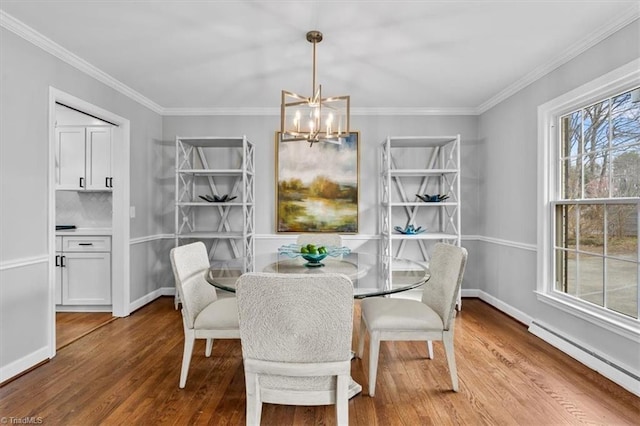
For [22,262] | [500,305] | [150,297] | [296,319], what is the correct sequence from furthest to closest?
1. [150,297]
2. [500,305]
3. [22,262]
4. [296,319]

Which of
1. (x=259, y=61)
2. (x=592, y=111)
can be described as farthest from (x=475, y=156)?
(x=259, y=61)

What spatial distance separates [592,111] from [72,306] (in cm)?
514

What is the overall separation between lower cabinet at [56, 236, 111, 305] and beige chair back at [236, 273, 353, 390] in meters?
2.90

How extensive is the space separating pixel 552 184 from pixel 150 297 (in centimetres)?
435

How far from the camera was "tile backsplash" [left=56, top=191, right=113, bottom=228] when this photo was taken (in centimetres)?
409

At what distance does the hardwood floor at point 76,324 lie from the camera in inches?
117

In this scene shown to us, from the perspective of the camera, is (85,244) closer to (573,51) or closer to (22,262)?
(22,262)

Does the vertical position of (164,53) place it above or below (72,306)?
above

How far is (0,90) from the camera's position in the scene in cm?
221

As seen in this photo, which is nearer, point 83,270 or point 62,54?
point 62,54

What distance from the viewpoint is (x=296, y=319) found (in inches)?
54.6

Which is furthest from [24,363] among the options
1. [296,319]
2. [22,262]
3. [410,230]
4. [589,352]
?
[589,352]

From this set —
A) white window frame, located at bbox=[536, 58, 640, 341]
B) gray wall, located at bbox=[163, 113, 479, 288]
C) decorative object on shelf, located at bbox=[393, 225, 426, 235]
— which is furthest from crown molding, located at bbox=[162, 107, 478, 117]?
decorative object on shelf, located at bbox=[393, 225, 426, 235]

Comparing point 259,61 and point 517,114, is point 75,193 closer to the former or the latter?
point 259,61
